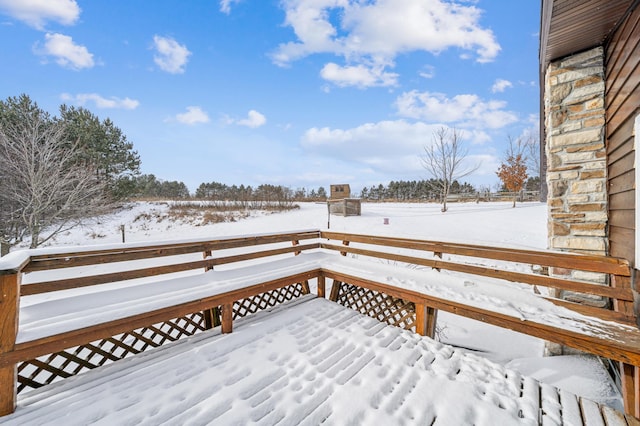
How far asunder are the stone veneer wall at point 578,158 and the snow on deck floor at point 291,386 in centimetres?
188

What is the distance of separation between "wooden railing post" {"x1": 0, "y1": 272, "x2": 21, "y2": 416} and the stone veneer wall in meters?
5.10

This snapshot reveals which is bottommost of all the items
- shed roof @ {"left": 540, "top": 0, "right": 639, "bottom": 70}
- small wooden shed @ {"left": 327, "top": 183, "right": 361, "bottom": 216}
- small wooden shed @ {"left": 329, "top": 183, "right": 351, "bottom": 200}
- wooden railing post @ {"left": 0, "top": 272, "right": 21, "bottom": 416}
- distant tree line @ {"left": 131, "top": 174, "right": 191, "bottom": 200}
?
wooden railing post @ {"left": 0, "top": 272, "right": 21, "bottom": 416}

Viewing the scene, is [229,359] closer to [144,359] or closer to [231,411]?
[231,411]

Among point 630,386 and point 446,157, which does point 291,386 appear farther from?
point 446,157

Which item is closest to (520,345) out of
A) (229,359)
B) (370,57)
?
(229,359)

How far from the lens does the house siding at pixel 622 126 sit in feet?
6.55

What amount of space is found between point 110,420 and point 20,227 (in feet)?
39.6

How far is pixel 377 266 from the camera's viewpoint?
3656 mm

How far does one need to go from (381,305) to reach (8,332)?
3571 mm

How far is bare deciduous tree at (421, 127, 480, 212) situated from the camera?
15180 millimetres

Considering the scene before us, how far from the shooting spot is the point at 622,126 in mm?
2248

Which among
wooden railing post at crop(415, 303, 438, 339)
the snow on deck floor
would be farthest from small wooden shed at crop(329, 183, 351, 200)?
the snow on deck floor

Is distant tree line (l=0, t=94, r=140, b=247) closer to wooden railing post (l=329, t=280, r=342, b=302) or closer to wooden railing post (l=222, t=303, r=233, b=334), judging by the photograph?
wooden railing post (l=222, t=303, r=233, b=334)

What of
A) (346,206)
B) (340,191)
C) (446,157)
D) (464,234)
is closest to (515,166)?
(446,157)
